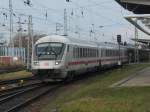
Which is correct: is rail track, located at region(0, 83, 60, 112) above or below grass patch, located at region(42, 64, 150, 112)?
below

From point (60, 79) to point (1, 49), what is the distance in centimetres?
5229

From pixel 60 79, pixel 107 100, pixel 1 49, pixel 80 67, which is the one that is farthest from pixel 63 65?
pixel 1 49

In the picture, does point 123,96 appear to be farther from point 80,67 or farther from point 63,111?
point 80,67

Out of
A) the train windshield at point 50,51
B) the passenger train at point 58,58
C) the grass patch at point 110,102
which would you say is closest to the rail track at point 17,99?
the grass patch at point 110,102

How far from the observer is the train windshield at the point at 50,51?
28.6 m

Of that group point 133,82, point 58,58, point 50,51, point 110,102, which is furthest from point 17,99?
point 133,82

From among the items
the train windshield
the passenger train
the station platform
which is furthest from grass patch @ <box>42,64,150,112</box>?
the train windshield

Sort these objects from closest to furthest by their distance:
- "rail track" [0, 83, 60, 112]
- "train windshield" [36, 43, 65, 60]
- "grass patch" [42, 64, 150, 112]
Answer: "grass patch" [42, 64, 150, 112] → "rail track" [0, 83, 60, 112] → "train windshield" [36, 43, 65, 60]

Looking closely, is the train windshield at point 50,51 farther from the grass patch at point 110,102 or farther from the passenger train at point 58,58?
the grass patch at point 110,102

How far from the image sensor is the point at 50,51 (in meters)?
28.8

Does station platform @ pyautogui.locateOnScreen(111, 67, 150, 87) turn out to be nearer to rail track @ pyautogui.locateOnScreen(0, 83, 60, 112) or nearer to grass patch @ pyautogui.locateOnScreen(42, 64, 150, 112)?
grass patch @ pyautogui.locateOnScreen(42, 64, 150, 112)

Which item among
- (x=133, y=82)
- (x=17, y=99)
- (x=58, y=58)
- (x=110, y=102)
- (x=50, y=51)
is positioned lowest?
(x=17, y=99)

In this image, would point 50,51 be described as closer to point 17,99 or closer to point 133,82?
point 133,82

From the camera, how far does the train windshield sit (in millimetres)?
28578
